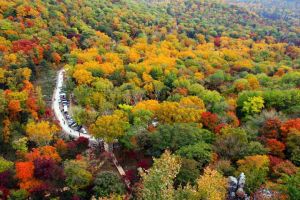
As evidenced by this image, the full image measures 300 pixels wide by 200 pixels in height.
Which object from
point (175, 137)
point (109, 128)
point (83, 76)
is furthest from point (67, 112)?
point (175, 137)

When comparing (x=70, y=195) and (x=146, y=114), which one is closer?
(x=70, y=195)

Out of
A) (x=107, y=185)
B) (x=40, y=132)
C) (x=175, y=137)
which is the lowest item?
(x=40, y=132)

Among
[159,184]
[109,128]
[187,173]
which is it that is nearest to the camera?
[159,184]

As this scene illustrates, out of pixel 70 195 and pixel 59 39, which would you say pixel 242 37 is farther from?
pixel 70 195

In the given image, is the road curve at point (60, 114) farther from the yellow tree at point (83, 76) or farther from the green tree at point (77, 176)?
the green tree at point (77, 176)

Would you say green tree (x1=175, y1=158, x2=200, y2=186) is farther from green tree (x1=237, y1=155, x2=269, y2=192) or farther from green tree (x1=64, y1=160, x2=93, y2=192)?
green tree (x1=64, y1=160, x2=93, y2=192)

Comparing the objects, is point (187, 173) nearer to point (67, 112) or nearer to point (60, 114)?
point (67, 112)


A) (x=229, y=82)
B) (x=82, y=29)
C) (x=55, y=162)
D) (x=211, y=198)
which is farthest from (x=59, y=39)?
(x=211, y=198)

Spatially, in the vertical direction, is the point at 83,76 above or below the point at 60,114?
Answer: above

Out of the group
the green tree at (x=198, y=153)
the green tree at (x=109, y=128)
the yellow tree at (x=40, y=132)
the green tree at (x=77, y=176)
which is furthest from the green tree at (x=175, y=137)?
the yellow tree at (x=40, y=132)
